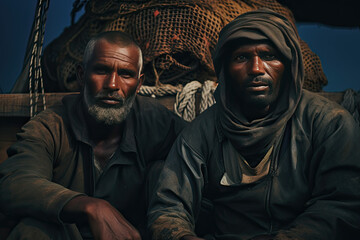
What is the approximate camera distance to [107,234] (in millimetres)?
1608

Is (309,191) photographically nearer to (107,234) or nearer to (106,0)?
(107,234)

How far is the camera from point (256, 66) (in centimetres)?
182

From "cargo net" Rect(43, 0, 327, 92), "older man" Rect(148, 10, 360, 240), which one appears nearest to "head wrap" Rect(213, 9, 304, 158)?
"older man" Rect(148, 10, 360, 240)

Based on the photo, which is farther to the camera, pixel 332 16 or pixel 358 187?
pixel 332 16

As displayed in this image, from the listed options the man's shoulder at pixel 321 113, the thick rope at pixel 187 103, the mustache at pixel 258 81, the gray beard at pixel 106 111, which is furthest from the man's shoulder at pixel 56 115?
the man's shoulder at pixel 321 113

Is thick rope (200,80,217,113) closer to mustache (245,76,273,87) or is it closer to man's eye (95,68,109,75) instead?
man's eye (95,68,109,75)

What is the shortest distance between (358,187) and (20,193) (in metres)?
1.38

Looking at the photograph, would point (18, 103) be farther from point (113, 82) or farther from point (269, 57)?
point (269, 57)

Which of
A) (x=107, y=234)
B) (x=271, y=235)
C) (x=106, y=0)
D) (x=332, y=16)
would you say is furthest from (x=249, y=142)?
(x=332, y=16)

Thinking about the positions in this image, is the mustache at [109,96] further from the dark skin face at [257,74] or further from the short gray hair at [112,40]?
the dark skin face at [257,74]

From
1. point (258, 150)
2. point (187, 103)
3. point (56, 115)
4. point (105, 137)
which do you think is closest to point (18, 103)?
point (56, 115)

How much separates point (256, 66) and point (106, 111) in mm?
847

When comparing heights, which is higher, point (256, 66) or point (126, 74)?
point (256, 66)

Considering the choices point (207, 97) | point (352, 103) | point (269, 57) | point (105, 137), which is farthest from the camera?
point (207, 97)
